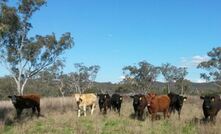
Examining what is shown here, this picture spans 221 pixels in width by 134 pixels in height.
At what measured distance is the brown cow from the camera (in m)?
22.5

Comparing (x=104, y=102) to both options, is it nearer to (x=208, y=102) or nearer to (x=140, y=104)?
(x=140, y=104)

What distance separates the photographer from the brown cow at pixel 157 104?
73.9 feet

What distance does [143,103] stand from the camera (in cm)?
2314

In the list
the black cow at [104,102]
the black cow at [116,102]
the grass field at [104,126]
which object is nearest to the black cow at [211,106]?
the grass field at [104,126]

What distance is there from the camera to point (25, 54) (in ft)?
133

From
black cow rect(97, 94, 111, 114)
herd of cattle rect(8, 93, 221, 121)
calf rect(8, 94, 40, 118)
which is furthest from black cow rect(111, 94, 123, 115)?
calf rect(8, 94, 40, 118)

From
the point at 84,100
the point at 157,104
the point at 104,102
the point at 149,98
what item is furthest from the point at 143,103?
the point at 84,100

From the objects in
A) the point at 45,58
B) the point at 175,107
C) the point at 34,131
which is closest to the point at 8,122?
the point at 34,131

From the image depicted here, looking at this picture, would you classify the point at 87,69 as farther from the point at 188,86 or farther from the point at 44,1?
the point at 44,1

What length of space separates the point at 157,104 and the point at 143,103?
832 mm

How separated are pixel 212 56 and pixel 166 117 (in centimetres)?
5648

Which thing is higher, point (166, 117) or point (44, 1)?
point (44, 1)

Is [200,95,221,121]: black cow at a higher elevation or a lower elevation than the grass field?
higher

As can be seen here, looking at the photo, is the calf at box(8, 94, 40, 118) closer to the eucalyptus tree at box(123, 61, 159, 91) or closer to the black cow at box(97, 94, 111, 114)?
the black cow at box(97, 94, 111, 114)
